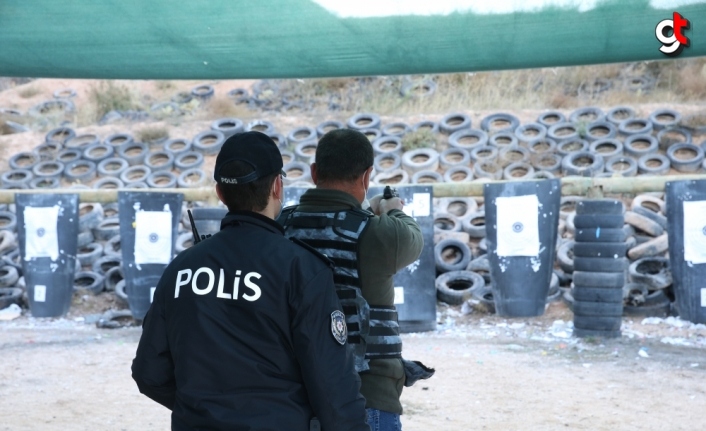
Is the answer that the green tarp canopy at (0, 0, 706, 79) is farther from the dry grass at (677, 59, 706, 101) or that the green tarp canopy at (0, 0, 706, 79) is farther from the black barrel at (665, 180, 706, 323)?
the dry grass at (677, 59, 706, 101)

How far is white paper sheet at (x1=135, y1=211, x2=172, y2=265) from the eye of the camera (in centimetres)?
978

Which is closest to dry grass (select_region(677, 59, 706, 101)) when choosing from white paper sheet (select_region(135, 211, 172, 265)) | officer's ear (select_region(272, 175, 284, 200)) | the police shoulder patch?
white paper sheet (select_region(135, 211, 172, 265))

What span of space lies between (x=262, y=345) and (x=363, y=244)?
72 cm

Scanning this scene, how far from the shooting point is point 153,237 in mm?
9820

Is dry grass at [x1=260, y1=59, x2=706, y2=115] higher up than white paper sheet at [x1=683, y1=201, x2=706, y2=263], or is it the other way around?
dry grass at [x1=260, y1=59, x2=706, y2=115]

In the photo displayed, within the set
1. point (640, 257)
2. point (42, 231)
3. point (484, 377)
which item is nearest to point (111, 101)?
point (42, 231)

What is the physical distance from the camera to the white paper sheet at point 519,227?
9250mm

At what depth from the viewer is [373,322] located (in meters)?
3.00

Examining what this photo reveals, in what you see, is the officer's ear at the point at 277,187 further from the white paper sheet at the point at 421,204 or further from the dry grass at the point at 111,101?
the dry grass at the point at 111,101

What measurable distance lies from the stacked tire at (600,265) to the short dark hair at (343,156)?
19.3 ft

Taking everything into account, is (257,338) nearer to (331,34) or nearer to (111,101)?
(331,34)

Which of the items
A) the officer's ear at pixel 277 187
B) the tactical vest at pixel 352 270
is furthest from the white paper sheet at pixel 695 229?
the officer's ear at pixel 277 187

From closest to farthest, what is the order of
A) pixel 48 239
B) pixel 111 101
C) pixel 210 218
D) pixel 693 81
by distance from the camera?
1. pixel 210 218
2. pixel 48 239
3. pixel 693 81
4. pixel 111 101

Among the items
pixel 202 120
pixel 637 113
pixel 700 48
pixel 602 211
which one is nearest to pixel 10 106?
pixel 202 120
